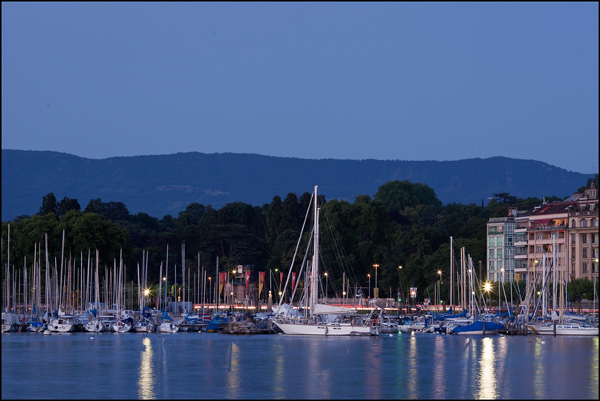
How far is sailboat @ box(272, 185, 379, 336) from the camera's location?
356 ft

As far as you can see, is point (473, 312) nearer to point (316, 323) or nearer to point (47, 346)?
point (316, 323)

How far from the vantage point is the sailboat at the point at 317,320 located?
109 meters

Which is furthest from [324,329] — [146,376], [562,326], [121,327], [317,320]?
[146,376]

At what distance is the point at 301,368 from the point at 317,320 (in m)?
34.9

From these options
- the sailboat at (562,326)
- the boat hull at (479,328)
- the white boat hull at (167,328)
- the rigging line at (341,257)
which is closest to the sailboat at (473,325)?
the boat hull at (479,328)

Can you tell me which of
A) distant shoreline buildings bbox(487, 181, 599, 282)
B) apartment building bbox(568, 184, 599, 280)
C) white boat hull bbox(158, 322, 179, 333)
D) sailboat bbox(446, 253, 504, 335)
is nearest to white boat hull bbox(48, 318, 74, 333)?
white boat hull bbox(158, 322, 179, 333)

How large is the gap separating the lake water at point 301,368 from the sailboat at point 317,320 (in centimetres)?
111

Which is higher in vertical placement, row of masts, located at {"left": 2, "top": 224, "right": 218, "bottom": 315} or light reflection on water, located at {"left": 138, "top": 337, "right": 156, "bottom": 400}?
row of masts, located at {"left": 2, "top": 224, "right": 218, "bottom": 315}

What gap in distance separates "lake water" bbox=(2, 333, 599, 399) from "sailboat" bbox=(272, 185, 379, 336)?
111 cm

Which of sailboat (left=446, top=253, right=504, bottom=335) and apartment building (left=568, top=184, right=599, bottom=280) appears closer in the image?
sailboat (left=446, top=253, right=504, bottom=335)

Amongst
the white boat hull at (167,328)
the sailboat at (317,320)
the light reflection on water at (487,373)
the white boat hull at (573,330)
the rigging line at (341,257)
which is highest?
the rigging line at (341,257)

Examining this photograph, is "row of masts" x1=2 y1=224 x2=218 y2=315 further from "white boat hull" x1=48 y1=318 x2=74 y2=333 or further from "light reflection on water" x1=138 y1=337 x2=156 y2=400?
"light reflection on water" x1=138 y1=337 x2=156 y2=400

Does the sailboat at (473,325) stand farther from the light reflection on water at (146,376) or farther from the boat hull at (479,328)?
the light reflection on water at (146,376)

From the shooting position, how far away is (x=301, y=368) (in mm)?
77000
